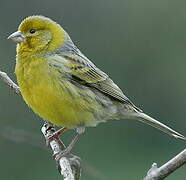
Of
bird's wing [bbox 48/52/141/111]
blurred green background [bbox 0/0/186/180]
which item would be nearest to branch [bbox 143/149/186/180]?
bird's wing [bbox 48/52/141/111]

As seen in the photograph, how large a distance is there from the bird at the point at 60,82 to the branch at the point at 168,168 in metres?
1.97

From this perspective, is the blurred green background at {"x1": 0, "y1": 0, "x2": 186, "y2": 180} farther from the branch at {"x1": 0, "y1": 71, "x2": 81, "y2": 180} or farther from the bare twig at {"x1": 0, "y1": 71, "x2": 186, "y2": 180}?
the bare twig at {"x1": 0, "y1": 71, "x2": 186, "y2": 180}

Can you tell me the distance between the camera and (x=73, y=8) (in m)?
17.0

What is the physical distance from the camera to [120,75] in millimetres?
16453

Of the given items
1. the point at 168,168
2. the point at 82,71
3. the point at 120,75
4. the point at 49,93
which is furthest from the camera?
the point at 120,75

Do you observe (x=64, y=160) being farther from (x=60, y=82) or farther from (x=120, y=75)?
(x=120, y=75)

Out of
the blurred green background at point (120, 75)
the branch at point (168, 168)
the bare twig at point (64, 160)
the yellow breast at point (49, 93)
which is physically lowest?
the branch at point (168, 168)

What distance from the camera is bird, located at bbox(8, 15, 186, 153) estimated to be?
26.9 feet

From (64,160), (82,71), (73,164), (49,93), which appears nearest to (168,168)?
(73,164)

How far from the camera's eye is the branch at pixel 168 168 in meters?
6.19

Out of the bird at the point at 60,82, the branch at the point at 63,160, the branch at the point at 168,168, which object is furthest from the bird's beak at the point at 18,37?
the branch at the point at 168,168

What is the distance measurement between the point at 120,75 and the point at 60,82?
8202mm

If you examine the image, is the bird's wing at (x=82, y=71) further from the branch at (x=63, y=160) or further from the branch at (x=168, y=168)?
the branch at (x=168, y=168)

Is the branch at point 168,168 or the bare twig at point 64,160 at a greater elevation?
the bare twig at point 64,160
